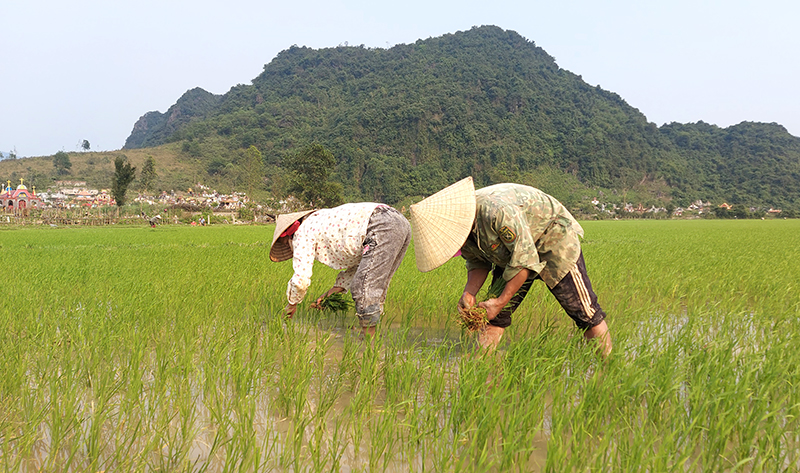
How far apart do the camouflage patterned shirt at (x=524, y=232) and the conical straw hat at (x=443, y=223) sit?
4.2 inches

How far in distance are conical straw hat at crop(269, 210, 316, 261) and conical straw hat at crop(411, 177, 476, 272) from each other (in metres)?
0.72

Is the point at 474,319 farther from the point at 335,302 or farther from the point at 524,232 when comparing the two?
the point at 335,302

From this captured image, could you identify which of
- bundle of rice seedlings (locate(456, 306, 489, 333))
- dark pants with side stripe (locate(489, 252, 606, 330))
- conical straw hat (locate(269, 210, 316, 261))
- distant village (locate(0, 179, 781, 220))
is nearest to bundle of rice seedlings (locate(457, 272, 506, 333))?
bundle of rice seedlings (locate(456, 306, 489, 333))

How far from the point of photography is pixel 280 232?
247cm

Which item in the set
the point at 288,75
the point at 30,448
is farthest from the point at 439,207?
the point at 288,75

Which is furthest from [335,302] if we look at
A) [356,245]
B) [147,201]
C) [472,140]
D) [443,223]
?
[472,140]

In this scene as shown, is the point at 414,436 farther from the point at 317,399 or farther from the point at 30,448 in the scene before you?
the point at 30,448

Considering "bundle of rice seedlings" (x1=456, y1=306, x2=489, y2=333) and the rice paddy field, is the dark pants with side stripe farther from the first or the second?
"bundle of rice seedlings" (x1=456, y1=306, x2=489, y2=333)

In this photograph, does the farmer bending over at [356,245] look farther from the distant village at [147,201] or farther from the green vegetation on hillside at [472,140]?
the green vegetation on hillside at [472,140]

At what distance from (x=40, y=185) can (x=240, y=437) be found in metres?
50.1

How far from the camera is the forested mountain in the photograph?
184 feet

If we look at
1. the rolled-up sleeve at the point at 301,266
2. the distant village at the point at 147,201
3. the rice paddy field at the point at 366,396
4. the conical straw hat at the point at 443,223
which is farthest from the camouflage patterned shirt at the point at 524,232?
the distant village at the point at 147,201

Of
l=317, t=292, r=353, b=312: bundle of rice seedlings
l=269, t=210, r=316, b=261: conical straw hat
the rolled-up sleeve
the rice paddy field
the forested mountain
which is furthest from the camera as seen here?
the forested mountain

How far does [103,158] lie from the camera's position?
157 feet
